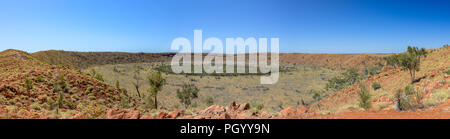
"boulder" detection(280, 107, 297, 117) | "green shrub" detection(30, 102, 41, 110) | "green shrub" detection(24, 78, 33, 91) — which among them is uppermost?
"green shrub" detection(24, 78, 33, 91)

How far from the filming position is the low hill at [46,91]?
10758 mm

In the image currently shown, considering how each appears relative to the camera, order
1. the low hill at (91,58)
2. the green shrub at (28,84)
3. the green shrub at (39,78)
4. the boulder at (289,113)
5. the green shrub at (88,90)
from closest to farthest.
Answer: the boulder at (289,113) → the green shrub at (28,84) → the green shrub at (39,78) → the green shrub at (88,90) → the low hill at (91,58)

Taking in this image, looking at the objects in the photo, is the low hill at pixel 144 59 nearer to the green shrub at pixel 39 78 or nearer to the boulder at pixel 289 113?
the green shrub at pixel 39 78

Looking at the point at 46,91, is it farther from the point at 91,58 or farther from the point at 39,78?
the point at 91,58

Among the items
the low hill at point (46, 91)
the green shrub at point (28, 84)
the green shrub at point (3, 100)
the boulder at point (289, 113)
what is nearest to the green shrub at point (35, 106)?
the low hill at point (46, 91)

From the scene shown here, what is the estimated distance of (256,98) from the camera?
116ft

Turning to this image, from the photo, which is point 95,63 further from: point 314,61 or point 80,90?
point 314,61

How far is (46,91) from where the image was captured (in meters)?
13.8

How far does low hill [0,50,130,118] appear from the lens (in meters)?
10.8

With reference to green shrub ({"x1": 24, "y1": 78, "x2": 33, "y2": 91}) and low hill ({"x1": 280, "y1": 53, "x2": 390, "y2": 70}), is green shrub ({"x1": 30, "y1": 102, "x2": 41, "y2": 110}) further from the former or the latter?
low hill ({"x1": 280, "y1": 53, "x2": 390, "y2": 70})

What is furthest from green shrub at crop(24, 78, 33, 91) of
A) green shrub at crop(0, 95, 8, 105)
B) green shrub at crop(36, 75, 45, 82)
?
green shrub at crop(0, 95, 8, 105)

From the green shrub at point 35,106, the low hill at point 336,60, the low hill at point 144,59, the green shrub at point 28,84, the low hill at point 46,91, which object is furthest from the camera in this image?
the low hill at point 336,60

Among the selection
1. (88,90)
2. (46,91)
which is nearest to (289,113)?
(88,90)

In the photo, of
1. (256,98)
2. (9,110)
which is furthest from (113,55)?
(9,110)
